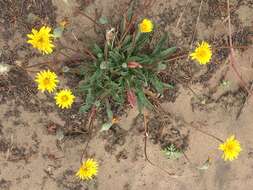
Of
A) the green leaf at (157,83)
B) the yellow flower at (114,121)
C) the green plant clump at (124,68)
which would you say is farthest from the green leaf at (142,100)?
the yellow flower at (114,121)

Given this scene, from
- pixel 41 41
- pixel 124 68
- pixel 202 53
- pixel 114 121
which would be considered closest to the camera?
pixel 41 41

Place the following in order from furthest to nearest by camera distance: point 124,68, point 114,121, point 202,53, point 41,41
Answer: point 114,121 < point 124,68 < point 202,53 < point 41,41

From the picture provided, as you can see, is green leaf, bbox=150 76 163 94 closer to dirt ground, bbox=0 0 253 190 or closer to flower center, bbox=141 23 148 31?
dirt ground, bbox=0 0 253 190

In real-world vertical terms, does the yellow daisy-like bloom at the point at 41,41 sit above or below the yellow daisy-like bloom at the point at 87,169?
above

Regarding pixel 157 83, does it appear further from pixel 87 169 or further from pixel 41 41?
pixel 41 41

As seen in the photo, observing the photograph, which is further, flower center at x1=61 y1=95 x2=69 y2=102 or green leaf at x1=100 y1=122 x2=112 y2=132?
green leaf at x1=100 y1=122 x2=112 y2=132

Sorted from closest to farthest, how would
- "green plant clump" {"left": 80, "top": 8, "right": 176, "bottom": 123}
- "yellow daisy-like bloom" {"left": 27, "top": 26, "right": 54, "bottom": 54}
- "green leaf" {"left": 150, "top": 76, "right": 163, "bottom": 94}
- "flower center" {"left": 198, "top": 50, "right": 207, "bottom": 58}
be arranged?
1. "yellow daisy-like bloom" {"left": 27, "top": 26, "right": 54, "bottom": 54}
2. "flower center" {"left": 198, "top": 50, "right": 207, "bottom": 58}
3. "green plant clump" {"left": 80, "top": 8, "right": 176, "bottom": 123}
4. "green leaf" {"left": 150, "top": 76, "right": 163, "bottom": 94}

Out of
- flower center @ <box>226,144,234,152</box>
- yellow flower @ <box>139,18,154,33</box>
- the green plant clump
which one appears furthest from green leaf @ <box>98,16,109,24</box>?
flower center @ <box>226,144,234,152</box>

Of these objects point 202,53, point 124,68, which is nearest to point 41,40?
point 124,68

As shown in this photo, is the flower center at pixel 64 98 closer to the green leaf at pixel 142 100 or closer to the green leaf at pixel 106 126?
the green leaf at pixel 106 126
